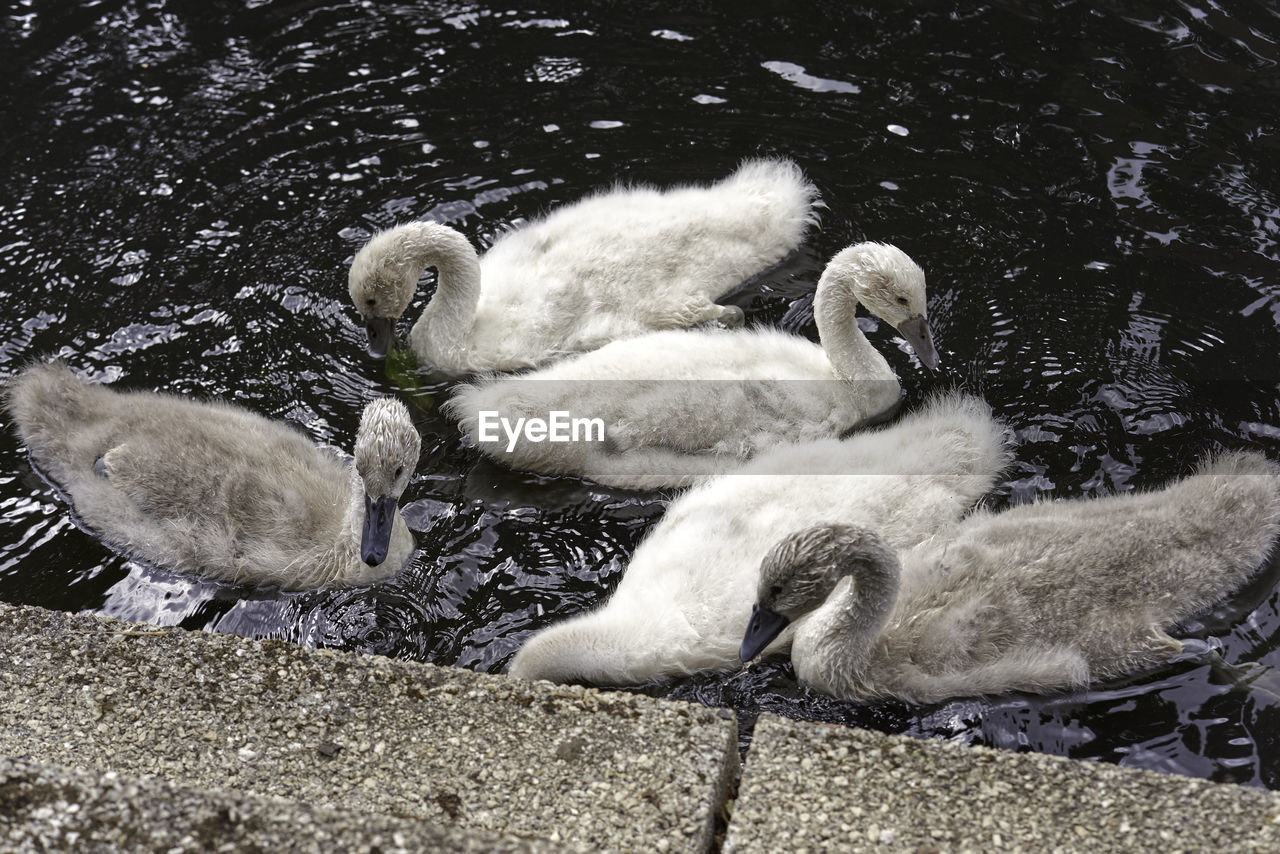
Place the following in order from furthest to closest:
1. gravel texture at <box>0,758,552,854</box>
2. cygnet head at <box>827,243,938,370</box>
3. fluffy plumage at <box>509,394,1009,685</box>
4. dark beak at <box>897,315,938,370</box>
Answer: dark beak at <box>897,315,938,370</box>, cygnet head at <box>827,243,938,370</box>, fluffy plumage at <box>509,394,1009,685</box>, gravel texture at <box>0,758,552,854</box>

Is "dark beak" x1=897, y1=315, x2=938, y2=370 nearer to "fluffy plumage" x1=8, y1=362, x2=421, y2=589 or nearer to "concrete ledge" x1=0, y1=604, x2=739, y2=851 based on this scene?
"fluffy plumage" x1=8, y1=362, x2=421, y2=589

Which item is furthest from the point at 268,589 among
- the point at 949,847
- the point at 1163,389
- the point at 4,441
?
the point at 1163,389

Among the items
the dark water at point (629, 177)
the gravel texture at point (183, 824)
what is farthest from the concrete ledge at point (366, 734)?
the dark water at point (629, 177)

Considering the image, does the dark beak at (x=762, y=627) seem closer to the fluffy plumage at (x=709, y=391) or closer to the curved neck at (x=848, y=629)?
the curved neck at (x=848, y=629)

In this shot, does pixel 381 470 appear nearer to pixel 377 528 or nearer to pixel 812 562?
pixel 377 528

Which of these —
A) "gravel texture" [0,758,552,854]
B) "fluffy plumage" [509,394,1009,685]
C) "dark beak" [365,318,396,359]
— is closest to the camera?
"gravel texture" [0,758,552,854]

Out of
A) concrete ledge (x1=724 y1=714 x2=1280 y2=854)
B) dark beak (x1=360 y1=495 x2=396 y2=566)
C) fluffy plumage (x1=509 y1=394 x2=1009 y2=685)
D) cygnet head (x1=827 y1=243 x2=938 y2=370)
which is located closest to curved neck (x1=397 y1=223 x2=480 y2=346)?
dark beak (x1=360 y1=495 x2=396 y2=566)
